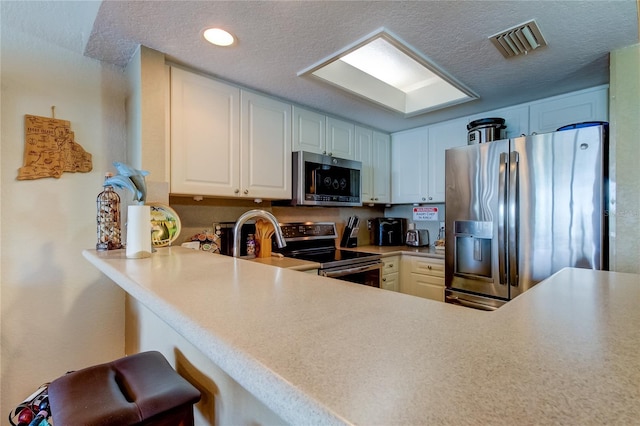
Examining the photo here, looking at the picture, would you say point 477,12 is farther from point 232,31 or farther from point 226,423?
point 226,423

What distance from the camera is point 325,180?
8.41ft

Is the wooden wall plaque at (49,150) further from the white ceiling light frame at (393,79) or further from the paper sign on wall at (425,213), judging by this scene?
the paper sign on wall at (425,213)

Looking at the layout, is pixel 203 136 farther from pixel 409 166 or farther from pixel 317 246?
pixel 409 166

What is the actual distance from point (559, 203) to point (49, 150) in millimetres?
3031

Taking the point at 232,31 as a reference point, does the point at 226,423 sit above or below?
below

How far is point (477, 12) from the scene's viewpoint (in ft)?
4.42

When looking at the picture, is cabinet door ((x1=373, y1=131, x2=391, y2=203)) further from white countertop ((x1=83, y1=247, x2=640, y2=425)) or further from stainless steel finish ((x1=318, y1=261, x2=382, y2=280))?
white countertop ((x1=83, y1=247, x2=640, y2=425))

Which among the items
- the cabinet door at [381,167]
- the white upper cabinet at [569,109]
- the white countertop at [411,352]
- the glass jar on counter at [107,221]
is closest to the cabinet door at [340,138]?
the cabinet door at [381,167]

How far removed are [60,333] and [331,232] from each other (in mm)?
2113

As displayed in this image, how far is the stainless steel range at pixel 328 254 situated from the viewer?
2.26m

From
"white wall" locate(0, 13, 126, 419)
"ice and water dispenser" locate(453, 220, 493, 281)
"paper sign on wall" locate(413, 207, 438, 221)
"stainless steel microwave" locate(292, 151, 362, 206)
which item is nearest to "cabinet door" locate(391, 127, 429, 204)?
"paper sign on wall" locate(413, 207, 438, 221)

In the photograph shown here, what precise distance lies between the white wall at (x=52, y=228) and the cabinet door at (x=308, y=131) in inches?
48.0

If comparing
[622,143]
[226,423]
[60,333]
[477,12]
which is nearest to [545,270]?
[622,143]

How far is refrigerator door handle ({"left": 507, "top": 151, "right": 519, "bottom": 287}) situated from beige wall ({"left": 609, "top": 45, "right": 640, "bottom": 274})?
461mm
